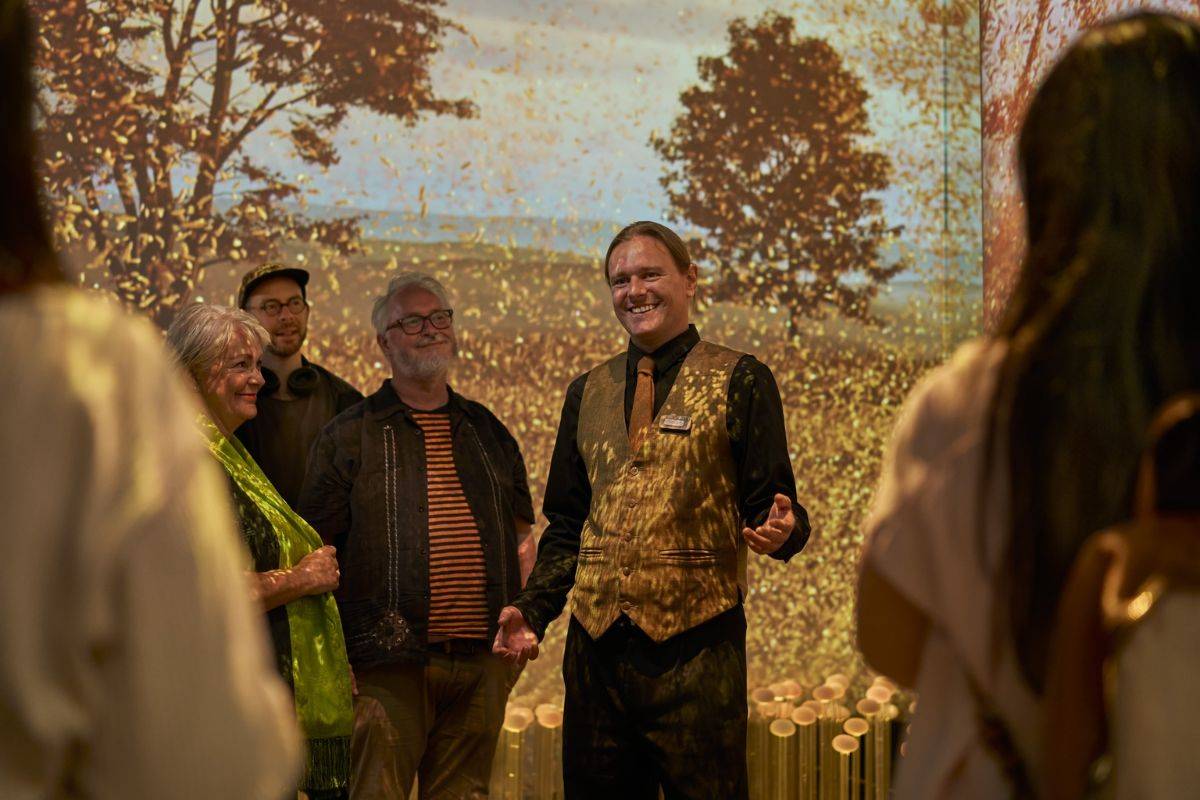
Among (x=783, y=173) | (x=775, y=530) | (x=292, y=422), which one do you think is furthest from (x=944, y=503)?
(x=783, y=173)

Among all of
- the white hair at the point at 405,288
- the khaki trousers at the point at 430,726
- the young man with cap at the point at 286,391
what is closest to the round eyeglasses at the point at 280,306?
the young man with cap at the point at 286,391

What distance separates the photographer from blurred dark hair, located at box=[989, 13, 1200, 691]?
3.98 feet

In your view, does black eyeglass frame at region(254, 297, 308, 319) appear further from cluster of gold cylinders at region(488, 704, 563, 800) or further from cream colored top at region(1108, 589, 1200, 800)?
cream colored top at region(1108, 589, 1200, 800)

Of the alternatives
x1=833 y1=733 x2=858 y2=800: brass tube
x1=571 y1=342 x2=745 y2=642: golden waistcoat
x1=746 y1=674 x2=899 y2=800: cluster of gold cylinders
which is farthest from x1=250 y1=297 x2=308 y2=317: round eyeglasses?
x1=833 y1=733 x2=858 y2=800: brass tube

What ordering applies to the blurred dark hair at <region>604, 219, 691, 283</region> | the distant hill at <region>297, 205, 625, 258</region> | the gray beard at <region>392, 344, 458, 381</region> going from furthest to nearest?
the distant hill at <region>297, 205, 625, 258</region> → the gray beard at <region>392, 344, 458, 381</region> → the blurred dark hair at <region>604, 219, 691, 283</region>

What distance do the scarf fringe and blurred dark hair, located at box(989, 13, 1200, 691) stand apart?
2.24 metres

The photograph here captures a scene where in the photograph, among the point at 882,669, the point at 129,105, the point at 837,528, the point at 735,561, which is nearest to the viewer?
the point at 882,669

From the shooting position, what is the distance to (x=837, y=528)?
5.12 meters

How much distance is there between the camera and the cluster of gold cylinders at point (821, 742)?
488 centimetres

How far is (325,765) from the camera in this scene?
3205 mm

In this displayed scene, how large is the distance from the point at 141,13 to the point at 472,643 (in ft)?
7.82

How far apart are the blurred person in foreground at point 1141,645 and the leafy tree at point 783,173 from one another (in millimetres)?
3938

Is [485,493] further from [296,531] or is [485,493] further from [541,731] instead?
[541,731]

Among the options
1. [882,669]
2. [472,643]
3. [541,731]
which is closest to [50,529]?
[882,669]
